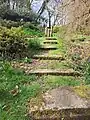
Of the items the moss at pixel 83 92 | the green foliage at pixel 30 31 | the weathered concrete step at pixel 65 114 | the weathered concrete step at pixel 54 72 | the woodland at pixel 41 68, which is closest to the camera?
the weathered concrete step at pixel 65 114

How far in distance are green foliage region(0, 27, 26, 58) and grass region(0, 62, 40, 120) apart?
1.21m

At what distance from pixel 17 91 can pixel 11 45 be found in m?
→ 2.92

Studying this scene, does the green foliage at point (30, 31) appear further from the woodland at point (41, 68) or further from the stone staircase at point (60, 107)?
the stone staircase at point (60, 107)

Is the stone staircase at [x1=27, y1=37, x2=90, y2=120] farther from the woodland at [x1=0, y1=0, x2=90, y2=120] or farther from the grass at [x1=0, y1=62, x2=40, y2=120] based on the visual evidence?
the grass at [x1=0, y1=62, x2=40, y2=120]

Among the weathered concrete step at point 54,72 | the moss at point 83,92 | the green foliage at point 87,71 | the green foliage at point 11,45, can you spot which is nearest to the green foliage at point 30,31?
the green foliage at point 11,45

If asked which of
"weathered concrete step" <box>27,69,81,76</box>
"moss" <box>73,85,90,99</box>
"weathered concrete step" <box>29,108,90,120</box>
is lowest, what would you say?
"weathered concrete step" <box>27,69,81,76</box>

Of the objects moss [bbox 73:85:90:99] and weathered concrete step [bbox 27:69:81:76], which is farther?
weathered concrete step [bbox 27:69:81:76]


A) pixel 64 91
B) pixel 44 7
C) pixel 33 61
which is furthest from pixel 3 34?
pixel 44 7

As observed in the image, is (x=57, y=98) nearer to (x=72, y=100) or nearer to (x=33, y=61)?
(x=72, y=100)

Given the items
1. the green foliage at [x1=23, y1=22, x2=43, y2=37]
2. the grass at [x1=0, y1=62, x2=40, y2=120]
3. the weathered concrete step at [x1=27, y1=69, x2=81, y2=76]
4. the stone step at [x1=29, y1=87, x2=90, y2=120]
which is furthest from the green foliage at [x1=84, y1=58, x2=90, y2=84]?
the green foliage at [x1=23, y1=22, x2=43, y2=37]

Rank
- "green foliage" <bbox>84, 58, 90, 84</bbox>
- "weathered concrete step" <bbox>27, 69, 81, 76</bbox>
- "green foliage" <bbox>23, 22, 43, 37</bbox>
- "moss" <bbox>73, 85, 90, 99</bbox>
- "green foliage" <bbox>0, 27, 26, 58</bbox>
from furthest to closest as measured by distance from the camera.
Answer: "green foliage" <bbox>23, 22, 43, 37</bbox> → "green foliage" <bbox>0, 27, 26, 58</bbox> → "weathered concrete step" <bbox>27, 69, 81, 76</bbox> → "green foliage" <bbox>84, 58, 90, 84</bbox> → "moss" <bbox>73, 85, 90, 99</bbox>

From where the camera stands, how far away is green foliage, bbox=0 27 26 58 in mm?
6543

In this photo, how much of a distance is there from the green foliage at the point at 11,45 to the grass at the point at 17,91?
121 cm

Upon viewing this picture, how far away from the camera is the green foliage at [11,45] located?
654 centimetres
